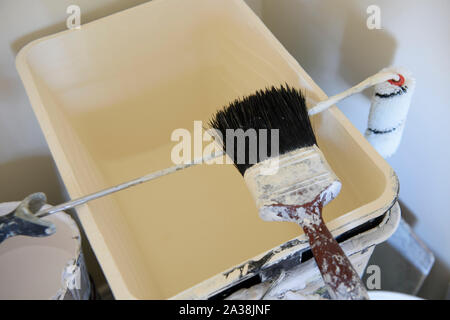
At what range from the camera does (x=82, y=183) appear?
685mm

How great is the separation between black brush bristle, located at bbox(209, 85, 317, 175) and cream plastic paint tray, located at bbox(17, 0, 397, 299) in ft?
0.18

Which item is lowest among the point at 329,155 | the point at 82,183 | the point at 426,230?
the point at 426,230

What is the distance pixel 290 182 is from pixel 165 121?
52 centimetres

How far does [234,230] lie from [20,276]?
474 mm

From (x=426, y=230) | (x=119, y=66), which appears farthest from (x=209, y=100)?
(x=426, y=230)

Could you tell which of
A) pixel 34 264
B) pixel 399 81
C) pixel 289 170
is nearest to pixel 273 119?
pixel 289 170

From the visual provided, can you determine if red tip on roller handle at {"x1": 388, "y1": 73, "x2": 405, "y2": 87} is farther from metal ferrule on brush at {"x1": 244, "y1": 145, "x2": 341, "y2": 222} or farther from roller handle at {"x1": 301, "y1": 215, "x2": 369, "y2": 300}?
roller handle at {"x1": 301, "y1": 215, "x2": 369, "y2": 300}

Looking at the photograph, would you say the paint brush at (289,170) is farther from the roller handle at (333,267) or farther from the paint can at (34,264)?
the paint can at (34,264)

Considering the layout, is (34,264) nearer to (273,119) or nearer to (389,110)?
(273,119)

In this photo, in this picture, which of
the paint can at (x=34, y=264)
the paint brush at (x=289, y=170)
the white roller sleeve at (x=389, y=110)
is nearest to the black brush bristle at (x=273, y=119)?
the paint brush at (x=289, y=170)

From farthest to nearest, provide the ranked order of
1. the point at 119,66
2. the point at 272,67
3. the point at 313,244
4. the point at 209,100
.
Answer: the point at 209,100
the point at 119,66
the point at 272,67
the point at 313,244

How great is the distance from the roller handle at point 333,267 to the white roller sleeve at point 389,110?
10.4 inches

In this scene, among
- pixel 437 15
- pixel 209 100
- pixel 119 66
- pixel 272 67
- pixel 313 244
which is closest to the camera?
pixel 313 244
